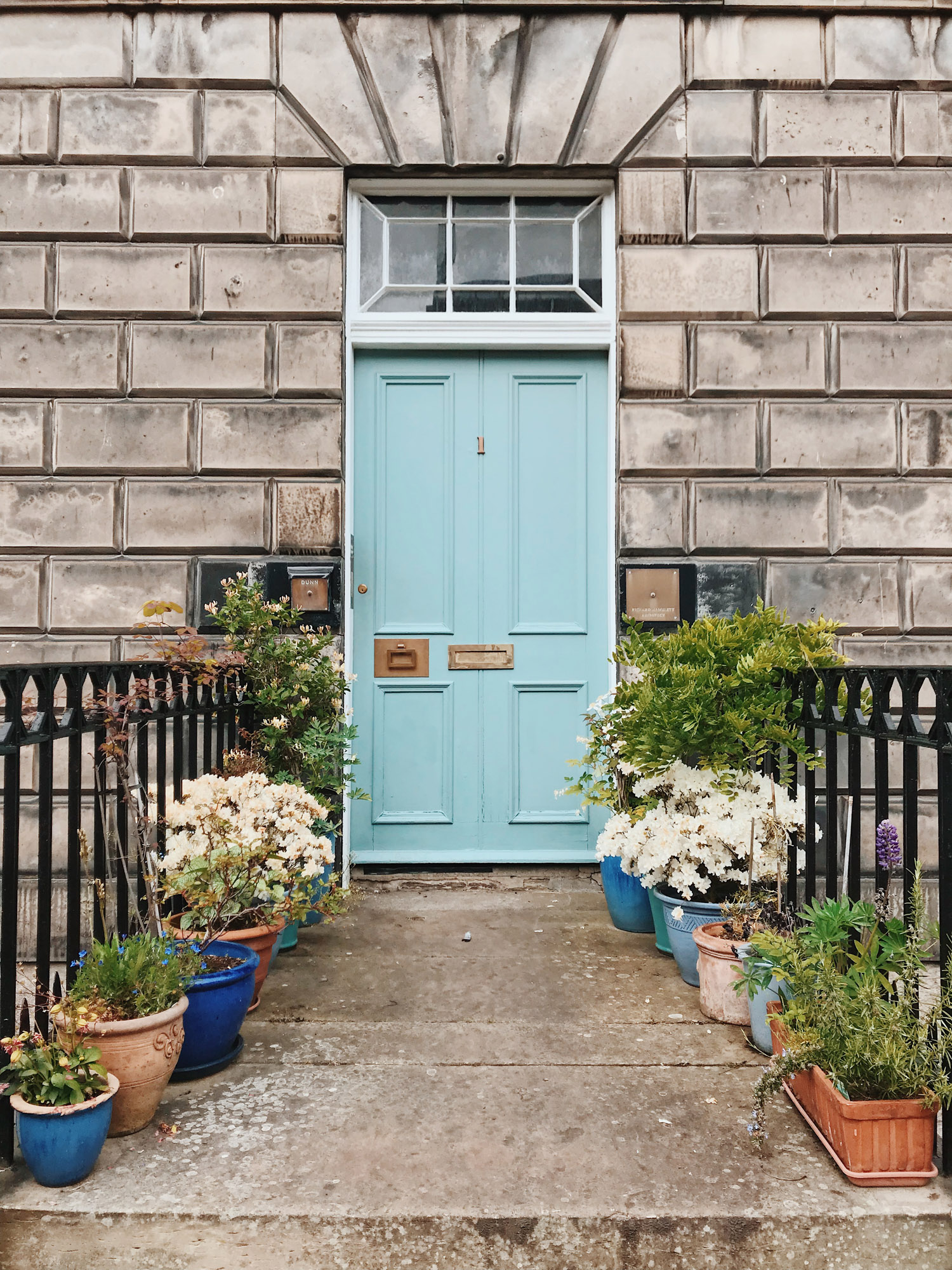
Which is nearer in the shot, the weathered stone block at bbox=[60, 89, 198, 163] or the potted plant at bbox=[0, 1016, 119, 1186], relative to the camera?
the potted plant at bbox=[0, 1016, 119, 1186]

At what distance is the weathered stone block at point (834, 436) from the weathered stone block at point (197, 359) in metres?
2.83

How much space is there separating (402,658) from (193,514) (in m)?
1.40

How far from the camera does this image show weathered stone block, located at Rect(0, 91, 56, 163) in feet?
16.6

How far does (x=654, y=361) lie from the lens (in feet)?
16.8

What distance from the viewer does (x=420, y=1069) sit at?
10.3ft

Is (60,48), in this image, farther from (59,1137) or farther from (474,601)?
(59,1137)

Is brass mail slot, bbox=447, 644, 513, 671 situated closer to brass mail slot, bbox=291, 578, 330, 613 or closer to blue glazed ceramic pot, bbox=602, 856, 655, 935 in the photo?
brass mail slot, bbox=291, 578, 330, 613

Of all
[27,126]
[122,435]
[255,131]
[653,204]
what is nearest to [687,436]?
[653,204]

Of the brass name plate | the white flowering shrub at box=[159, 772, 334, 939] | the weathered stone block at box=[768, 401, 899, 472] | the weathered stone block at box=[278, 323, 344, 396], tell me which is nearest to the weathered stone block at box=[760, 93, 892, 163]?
the weathered stone block at box=[768, 401, 899, 472]

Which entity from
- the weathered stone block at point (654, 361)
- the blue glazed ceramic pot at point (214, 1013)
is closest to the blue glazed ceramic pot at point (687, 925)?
the blue glazed ceramic pot at point (214, 1013)

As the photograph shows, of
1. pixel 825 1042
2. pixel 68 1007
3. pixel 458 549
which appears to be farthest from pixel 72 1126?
pixel 458 549

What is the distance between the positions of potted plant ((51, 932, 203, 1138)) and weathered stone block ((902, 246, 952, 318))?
489cm

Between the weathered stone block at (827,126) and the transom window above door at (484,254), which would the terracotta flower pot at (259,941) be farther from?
the weathered stone block at (827,126)

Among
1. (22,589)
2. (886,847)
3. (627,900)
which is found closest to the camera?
(886,847)
